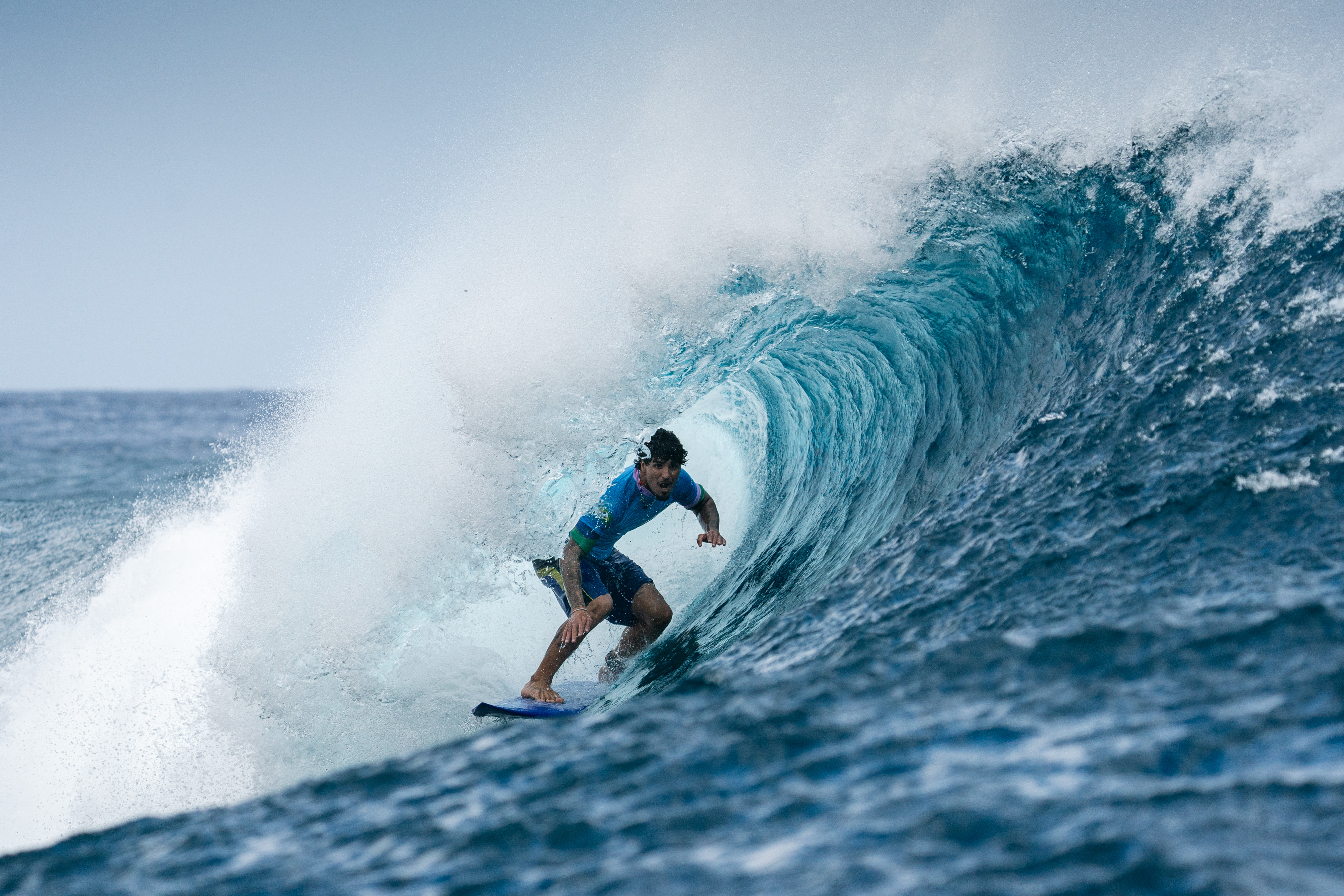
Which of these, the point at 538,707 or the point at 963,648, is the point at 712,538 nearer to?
the point at 538,707

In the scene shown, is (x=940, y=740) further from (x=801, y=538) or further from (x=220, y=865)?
(x=801, y=538)

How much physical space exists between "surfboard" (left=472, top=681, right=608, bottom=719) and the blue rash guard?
76 cm

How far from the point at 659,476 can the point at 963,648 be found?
2.75 metres

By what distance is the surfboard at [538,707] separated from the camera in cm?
465

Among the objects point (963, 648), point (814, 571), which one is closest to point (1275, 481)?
point (963, 648)

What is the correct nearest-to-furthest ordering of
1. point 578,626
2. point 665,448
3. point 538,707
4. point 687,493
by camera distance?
point 538,707 < point 578,626 < point 665,448 < point 687,493

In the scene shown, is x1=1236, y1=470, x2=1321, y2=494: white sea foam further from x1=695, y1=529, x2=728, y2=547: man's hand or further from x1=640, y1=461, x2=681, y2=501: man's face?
x1=695, y1=529, x2=728, y2=547: man's hand

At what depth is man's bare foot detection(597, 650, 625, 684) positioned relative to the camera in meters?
5.58

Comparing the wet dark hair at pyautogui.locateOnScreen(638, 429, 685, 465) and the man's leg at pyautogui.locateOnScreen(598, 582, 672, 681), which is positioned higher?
the wet dark hair at pyautogui.locateOnScreen(638, 429, 685, 465)

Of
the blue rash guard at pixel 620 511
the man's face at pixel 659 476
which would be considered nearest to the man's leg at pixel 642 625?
the blue rash guard at pixel 620 511

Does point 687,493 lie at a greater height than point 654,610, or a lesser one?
greater

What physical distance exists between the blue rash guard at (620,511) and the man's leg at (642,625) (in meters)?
0.33

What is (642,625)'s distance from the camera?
18.9 ft

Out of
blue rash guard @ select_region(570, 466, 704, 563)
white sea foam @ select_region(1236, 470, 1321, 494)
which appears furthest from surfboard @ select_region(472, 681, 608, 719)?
white sea foam @ select_region(1236, 470, 1321, 494)
